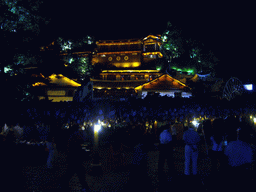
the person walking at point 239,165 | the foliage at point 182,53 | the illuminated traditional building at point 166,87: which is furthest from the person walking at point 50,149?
the foliage at point 182,53

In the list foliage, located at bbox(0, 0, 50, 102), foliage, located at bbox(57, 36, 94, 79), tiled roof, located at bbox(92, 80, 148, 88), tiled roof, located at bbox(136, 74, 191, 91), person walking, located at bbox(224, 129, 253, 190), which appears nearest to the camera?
person walking, located at bbox(224, 129, 253, 190)

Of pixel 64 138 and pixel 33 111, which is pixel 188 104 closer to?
pixel 33 111

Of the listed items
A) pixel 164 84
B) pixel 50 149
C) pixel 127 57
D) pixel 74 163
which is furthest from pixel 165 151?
pixel 127 57

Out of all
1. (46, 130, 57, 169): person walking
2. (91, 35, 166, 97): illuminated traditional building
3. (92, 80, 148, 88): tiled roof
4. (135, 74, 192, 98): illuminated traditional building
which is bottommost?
(46, 130, 57, 169): person walking

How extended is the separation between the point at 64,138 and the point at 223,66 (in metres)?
19.5

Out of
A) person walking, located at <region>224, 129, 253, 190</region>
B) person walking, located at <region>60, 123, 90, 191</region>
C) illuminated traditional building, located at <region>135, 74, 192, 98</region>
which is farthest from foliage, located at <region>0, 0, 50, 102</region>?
illuminated traditional building, located at <region>135, 74, 192, 98</region>

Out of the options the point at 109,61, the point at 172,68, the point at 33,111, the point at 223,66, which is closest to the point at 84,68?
the point at 109,61

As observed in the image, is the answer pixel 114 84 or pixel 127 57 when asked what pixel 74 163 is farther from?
pixel 127 57

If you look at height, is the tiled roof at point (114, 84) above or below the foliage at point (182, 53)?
below

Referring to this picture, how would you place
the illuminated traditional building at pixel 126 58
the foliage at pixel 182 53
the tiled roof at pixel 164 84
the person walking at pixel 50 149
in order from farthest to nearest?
1. the illuminated traditional building at pixel 126 58
2. the foliage at pixel 182 53
3. the tiled roof at pixel 164 84
4. the person walking at pixel 50 149

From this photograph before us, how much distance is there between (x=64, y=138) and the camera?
14.3 m

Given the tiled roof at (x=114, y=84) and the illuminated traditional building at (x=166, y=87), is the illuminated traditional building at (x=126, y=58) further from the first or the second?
the illuminated traditional building at (x=166, y=87)

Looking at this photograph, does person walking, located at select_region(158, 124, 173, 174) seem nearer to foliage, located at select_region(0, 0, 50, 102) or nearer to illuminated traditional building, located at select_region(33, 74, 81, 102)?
foliage, located at select_region(0, 0, 50, 102)

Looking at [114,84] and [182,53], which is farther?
[182,53]
